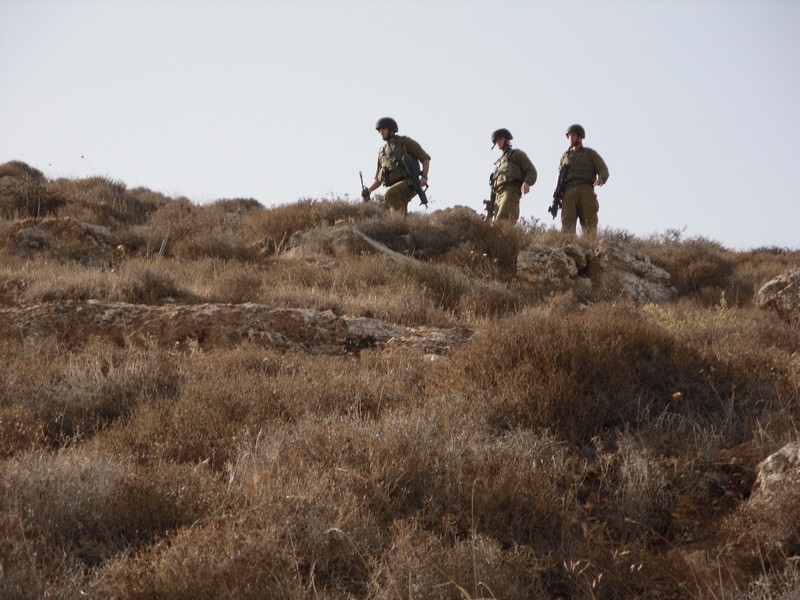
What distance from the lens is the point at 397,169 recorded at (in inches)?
487

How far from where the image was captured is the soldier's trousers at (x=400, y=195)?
1257cm

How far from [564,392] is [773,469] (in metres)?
1.12

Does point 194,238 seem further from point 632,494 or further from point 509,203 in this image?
point 632,494

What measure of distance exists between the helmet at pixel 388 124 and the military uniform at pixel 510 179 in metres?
1.71

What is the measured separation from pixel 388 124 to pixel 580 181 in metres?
3.02

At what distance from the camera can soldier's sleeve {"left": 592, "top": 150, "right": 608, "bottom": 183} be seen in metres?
12.1

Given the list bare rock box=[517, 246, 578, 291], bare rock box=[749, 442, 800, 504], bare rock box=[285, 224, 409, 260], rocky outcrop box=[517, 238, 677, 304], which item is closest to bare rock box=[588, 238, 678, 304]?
rocky outcrop box=[517, 238, 677, 304]

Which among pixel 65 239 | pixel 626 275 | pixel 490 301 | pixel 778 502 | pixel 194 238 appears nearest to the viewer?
pixel 778 502

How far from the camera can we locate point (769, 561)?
115 inches

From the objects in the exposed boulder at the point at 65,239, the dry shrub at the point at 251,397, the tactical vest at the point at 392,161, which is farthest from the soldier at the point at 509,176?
the dry shrub at the point at 251,397

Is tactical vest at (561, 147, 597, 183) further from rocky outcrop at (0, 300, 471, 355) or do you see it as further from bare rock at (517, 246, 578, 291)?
rocky outcrop at (0, 300, 471, 355)

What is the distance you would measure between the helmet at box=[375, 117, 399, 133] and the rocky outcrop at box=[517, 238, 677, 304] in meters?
3.41

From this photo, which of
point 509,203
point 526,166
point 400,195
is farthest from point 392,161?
point 526,166

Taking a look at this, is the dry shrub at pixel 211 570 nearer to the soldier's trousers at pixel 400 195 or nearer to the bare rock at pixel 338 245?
the bare rock at pixel 338 245
